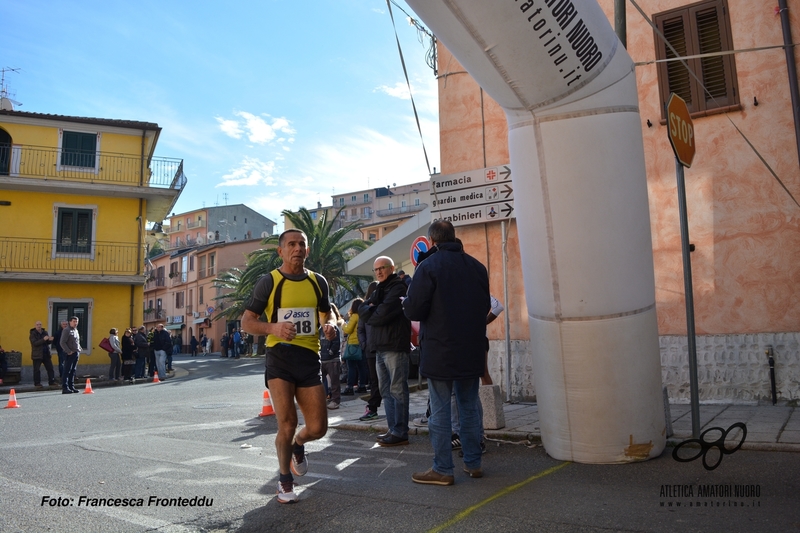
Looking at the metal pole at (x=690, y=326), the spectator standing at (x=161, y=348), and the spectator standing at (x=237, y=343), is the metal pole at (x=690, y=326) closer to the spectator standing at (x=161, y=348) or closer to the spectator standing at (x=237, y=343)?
the spectator standing at (x=161, y=348)

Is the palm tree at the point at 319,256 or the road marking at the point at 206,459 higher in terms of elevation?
the palm tree at the point at 319,256

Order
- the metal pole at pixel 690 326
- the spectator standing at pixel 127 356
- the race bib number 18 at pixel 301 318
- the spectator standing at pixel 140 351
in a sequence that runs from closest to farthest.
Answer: the race bib number 18 at pixel 301 318
the metal pole at pixel 690 326
the spectator standing at pixel 127 356
the spectator standing at pixel 140 351

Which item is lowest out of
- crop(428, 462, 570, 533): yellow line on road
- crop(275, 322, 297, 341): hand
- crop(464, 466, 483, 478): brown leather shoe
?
crop(428, 462, 570, 533): yellow line on road

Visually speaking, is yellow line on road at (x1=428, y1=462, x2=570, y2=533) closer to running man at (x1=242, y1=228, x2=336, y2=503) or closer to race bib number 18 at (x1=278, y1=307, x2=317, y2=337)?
running man at (x1=242, y1=228, x2=336, y2=503)

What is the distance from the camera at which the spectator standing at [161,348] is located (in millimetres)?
23892

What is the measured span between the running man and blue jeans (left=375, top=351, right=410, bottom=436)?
2091 millimetres

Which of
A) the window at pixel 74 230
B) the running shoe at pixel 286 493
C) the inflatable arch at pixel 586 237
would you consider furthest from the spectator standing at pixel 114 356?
the inflatable arch at pixel 586 237

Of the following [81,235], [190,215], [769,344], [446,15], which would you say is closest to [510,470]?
[446,15]

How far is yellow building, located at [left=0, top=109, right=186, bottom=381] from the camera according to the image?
26.8m

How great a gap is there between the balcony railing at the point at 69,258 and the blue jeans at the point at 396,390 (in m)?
24.5

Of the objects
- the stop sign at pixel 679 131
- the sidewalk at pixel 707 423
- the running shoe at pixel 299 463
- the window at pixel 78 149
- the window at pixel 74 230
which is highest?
the window at pixel 78 149

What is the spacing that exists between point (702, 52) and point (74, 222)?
2669 cm

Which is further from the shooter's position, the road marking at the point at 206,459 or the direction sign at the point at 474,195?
the direction sign at the point at 474,195

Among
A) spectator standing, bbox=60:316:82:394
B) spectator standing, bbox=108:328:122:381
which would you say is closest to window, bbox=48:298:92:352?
spectator standing, bbox=108:328:122:381
